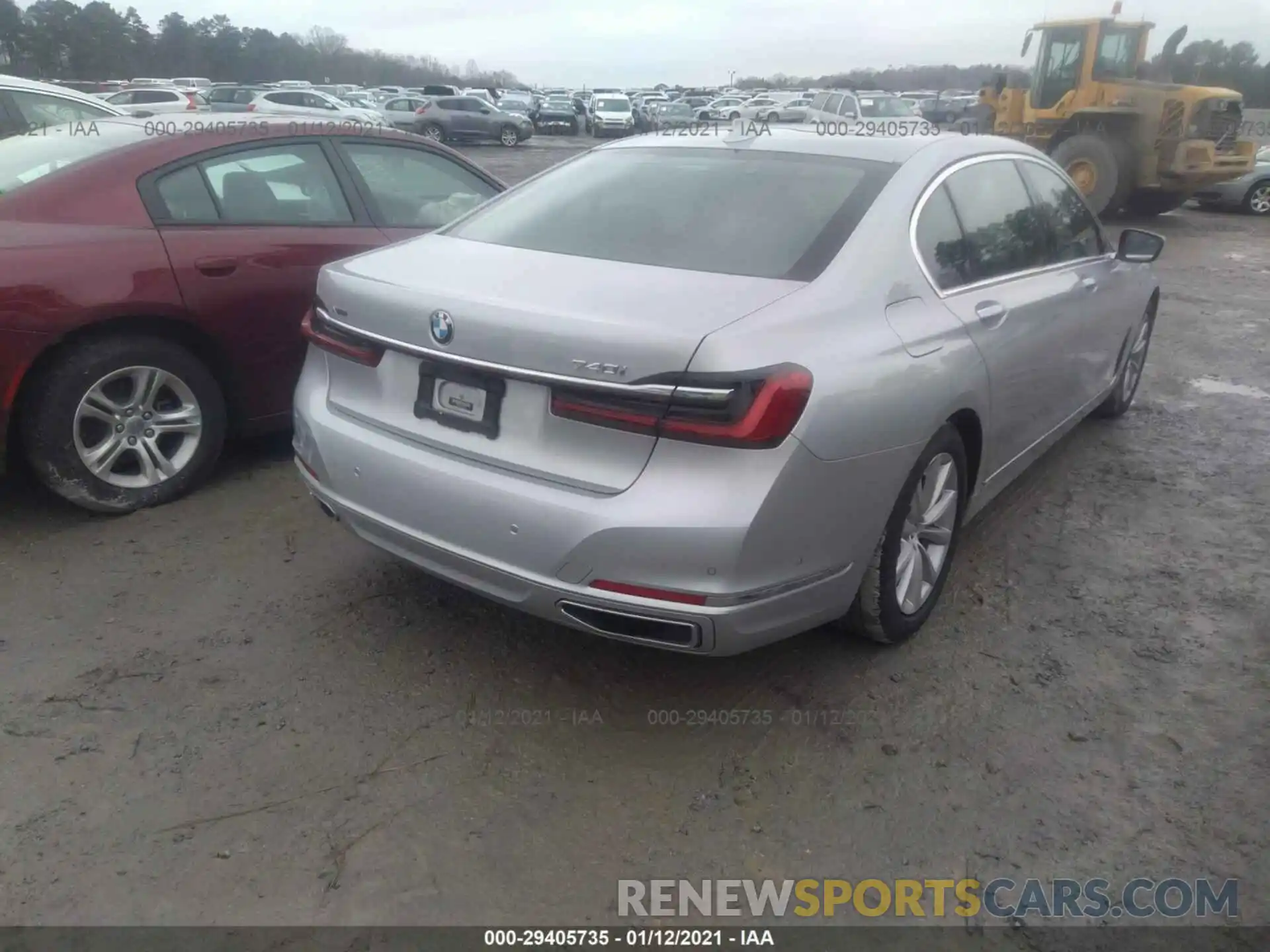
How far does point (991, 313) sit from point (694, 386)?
58.1 inches

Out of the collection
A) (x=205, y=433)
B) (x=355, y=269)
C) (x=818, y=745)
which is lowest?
(x=818, y=745)

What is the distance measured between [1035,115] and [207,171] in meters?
14.5

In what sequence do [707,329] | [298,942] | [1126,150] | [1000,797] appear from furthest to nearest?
[1126,150]
[1000,797]
[707,329]
[298,942]

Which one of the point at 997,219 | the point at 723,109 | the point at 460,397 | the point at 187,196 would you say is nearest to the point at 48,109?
the point at 187,196

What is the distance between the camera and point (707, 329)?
238 cm

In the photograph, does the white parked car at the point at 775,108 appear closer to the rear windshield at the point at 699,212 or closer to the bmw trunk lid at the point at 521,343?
the rear windshield at the point at 699,212

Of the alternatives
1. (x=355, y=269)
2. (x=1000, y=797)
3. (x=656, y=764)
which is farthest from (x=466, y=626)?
(x=1000, y=797)

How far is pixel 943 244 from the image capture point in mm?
3205

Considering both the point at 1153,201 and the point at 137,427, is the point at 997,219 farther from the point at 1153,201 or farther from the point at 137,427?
the point at 1153,201

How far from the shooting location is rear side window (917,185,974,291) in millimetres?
3094

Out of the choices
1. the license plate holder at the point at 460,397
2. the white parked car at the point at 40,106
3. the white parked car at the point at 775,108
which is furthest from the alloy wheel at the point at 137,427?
the white parked car at the point at 775,108

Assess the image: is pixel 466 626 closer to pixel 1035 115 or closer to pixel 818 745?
pixel 818 745

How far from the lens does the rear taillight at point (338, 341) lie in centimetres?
284

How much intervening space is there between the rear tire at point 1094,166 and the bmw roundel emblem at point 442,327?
45.9 feet
